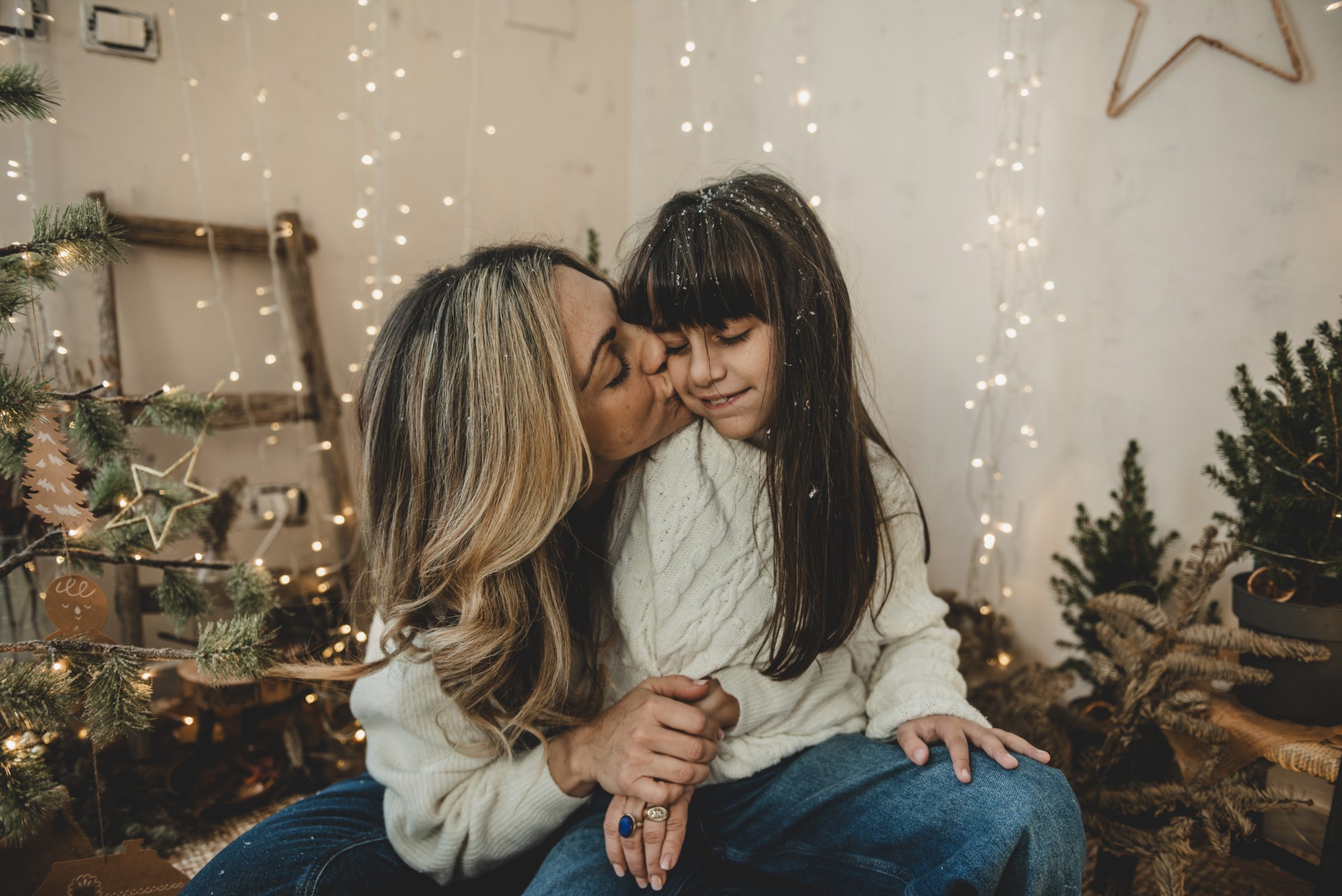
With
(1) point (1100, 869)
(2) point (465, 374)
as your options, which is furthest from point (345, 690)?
(1) point (1100, 869)

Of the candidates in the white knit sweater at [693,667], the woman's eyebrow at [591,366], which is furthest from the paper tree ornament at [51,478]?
the woman's eyebrow at [591,366]

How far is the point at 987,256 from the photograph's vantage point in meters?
1.81

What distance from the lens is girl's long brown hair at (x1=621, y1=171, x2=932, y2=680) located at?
102 centimetres

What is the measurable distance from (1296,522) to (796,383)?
0.77 meters

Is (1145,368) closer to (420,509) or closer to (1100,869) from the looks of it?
(1100,869)

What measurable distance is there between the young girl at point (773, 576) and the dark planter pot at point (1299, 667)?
501mm

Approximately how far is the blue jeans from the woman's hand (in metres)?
0.12

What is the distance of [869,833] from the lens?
91cm

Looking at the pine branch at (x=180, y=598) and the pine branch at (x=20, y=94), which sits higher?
the pine branch at (x=20, y=94)

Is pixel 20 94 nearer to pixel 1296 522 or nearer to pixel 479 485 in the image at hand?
pixel 479 485

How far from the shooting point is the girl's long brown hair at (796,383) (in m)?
1.02

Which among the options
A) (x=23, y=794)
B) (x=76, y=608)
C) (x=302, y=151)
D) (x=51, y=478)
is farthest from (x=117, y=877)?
(x=302, y=151)

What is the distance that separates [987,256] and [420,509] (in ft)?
4.61

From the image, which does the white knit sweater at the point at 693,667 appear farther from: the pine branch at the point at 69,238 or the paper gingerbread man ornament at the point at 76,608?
the pine branch at the point at 69,238
